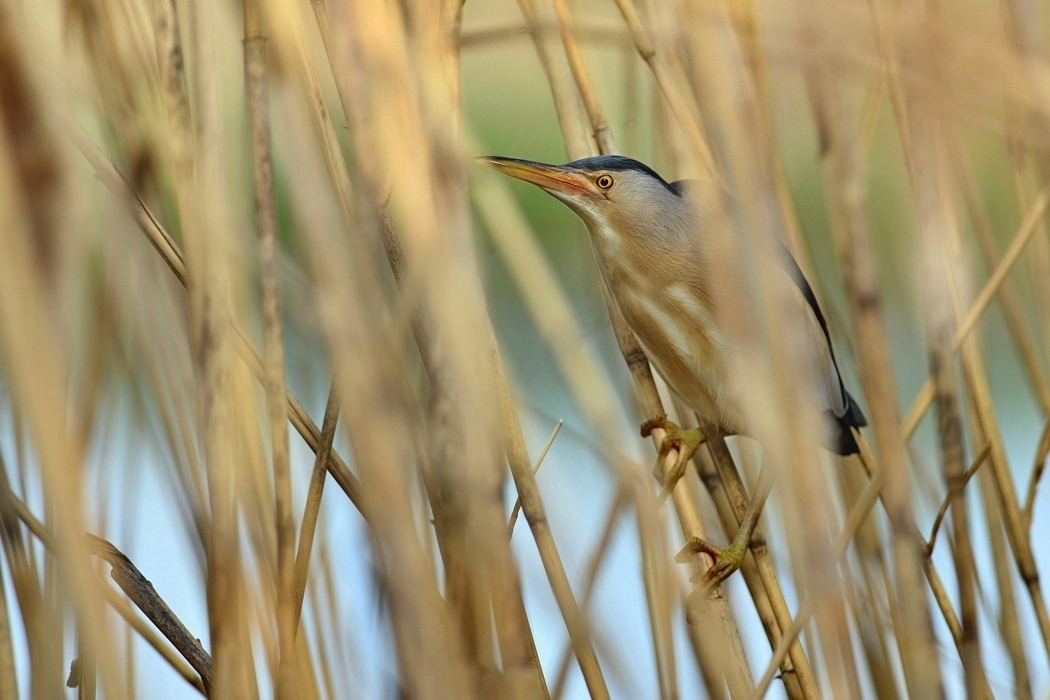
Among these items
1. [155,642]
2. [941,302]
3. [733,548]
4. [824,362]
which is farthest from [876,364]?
[824,362]

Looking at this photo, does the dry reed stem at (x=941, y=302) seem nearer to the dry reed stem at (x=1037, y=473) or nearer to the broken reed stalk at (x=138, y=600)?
the dry reed stem at (x=1037, y=473)

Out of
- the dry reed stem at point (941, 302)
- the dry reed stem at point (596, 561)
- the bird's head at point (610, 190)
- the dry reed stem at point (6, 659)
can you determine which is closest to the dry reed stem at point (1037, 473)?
the dry reed stem at point (941, 302)

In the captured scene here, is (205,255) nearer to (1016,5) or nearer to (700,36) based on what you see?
(700,36)

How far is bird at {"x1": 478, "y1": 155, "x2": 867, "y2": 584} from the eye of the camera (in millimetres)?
1179

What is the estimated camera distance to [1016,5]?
92 cm

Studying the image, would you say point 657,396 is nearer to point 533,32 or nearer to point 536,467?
point 536,467

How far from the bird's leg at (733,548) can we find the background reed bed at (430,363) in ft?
0.04

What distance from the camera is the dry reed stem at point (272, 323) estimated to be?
69 centimetres

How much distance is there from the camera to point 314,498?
0.77 meters

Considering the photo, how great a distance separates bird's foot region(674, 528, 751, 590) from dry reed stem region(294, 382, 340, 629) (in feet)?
1.40

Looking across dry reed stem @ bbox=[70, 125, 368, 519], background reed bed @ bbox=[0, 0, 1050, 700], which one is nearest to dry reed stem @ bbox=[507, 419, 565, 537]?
background reed bed @ bbox=[0, 0, 1050, 700]

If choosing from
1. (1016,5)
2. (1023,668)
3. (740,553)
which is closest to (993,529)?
(1023,668)

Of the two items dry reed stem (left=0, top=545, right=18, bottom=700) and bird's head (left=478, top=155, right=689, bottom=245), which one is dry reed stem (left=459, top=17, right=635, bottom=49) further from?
dry reed stem (left=0, top=545, right=18, bottom=700)

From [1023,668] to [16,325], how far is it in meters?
0.92
